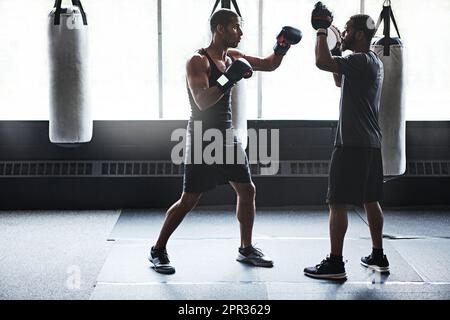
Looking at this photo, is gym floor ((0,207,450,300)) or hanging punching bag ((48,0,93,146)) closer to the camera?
gym floor ((0,207,450,300))

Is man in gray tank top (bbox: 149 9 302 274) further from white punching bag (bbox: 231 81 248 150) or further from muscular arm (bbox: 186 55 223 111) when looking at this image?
white punching bag (bbox: 231 81 248 150)

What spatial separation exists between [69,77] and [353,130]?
1.88 meters

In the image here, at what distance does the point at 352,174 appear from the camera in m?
3.33

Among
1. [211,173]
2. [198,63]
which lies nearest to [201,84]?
[198,63]

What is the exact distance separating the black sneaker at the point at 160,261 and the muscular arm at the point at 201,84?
0.84 meters

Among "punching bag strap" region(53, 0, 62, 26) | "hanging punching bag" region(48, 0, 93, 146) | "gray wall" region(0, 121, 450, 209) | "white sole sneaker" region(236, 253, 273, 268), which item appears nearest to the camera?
"white sole sneaker" region(236, 253, 273, 268)

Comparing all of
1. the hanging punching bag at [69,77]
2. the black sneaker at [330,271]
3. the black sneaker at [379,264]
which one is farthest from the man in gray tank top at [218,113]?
the hanging punching bag at [69,77]

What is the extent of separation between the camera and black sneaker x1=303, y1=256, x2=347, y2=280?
11.1ft

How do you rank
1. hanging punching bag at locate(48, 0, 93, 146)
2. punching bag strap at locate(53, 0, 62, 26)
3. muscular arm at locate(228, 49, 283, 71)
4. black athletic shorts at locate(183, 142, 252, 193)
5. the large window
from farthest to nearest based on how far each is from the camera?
the large window → hanging punching bag at locate(48, 0, 93, 146) → punching bag strap at locate(53, 0, 62, 26) → muscular arm at locate(228, 49, 283, 71) → black athletic shorts at locate(183, 142, 252, 193)

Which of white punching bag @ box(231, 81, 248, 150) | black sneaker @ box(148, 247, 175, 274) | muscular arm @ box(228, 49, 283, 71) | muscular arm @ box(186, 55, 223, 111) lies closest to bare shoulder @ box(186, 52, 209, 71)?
muscular arm @ box(186, 55, 223, 111)

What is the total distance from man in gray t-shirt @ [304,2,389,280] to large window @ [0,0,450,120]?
173 centimetres

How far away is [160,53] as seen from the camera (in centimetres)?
507
